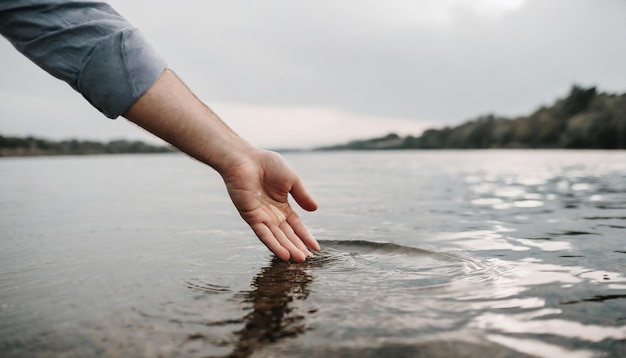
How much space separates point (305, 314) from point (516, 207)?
5.38 metres

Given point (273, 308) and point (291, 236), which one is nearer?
point (273, 308)

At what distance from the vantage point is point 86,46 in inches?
82.2

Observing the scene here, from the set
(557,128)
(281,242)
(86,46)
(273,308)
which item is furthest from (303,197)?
(557,128)

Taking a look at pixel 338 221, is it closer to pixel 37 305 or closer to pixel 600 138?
pixel 37 305

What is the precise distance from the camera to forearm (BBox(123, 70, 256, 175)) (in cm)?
237

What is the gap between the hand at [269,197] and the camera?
2.89 m

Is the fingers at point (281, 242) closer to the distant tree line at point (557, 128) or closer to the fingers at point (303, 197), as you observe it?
the fingers at point (303, 197)

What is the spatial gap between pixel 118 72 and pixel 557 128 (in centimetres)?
7408

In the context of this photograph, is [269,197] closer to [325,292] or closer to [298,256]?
[298,256]

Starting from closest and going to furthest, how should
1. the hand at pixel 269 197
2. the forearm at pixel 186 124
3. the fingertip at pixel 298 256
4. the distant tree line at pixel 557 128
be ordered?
the forearm at pixel 186 124
the hand at pixel 269 197
the fingertip at pixel 298 256
the distant tree line at pixel 557 128

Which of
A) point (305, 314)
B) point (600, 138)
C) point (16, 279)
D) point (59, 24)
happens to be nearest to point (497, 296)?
point (305, 314)

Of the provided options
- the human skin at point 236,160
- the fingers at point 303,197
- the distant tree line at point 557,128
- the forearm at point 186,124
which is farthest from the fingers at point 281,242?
the distant tree line at point 557,128

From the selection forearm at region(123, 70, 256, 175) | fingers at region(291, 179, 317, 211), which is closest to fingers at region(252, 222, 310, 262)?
fingers at region(291, 179, 317, 211)

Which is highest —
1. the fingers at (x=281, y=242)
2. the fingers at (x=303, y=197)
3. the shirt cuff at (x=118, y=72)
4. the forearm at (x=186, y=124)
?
the shirt cuff at (x=118, y=72)
